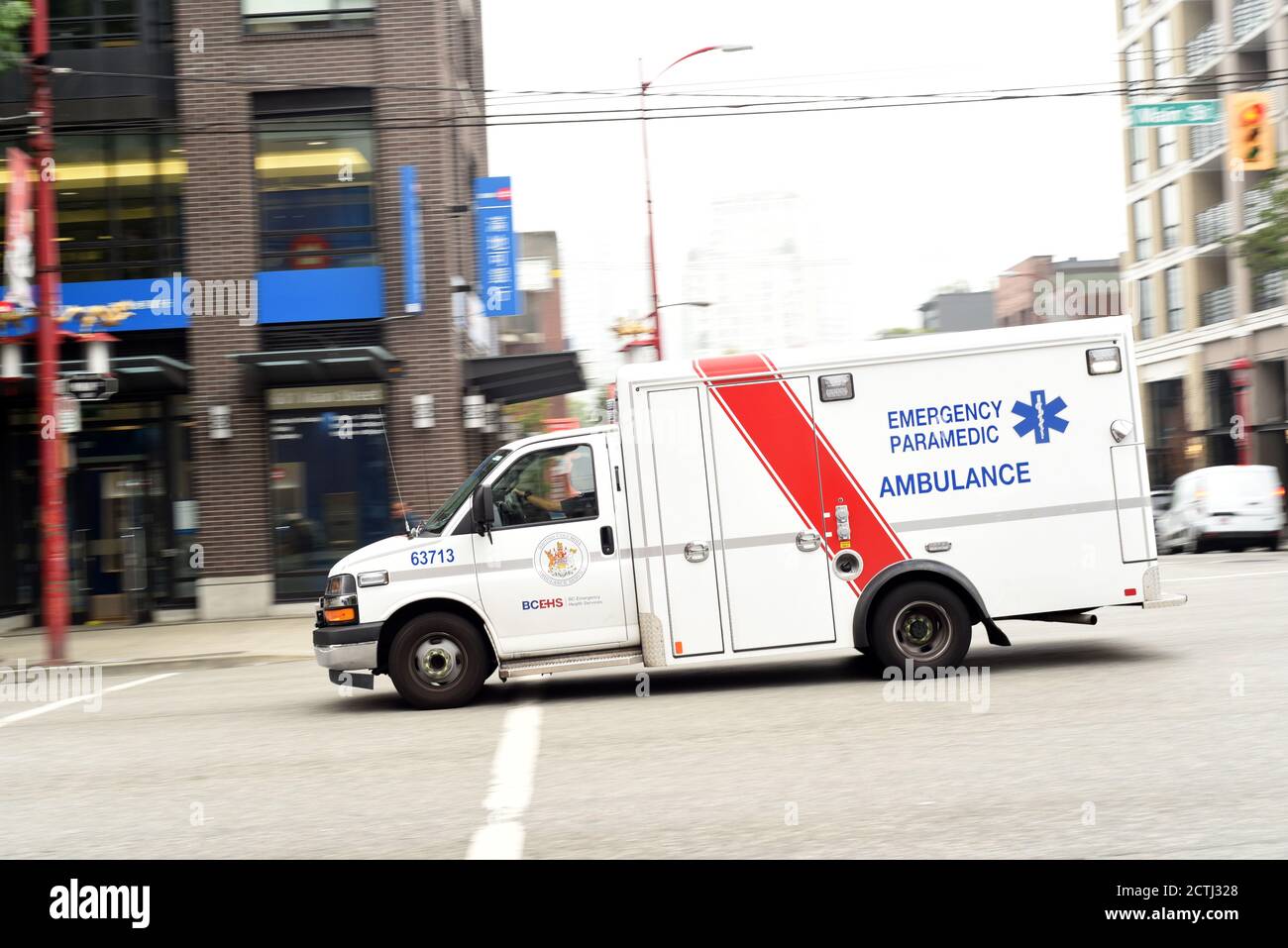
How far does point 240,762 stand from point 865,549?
16.1ft

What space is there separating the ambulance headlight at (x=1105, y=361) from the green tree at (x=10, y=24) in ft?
47.5

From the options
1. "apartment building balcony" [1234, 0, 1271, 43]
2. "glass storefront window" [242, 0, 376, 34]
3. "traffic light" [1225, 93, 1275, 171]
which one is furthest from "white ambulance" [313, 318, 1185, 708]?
"apartment building balcony" [1234, 0, 1271, 43]

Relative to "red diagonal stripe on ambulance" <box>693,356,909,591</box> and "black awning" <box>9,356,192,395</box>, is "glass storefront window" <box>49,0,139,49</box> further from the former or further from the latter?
"red diagonal stripe on ambulance" <box>693,356,909,591</box>

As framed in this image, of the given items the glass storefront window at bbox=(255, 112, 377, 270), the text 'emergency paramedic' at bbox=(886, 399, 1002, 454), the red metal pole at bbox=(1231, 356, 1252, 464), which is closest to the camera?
the text 'emergency paramedic' at bbox=(886, 399, 1002, 454)

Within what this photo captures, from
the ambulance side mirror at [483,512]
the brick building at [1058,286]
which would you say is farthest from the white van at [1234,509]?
the brick building at [1058,286]

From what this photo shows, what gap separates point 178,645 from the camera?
17156mm

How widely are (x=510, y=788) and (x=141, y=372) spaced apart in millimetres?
14573

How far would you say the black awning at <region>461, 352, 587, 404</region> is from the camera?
21234mm

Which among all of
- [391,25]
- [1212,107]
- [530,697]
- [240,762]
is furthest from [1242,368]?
[240,762]

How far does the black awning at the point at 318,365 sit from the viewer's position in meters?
19.5

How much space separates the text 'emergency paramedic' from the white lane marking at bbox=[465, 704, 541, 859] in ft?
12.1

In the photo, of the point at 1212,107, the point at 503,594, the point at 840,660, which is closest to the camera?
the point at 503,594

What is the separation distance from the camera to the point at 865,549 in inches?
392

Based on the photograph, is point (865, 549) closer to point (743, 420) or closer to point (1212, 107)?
point (743, 420)
